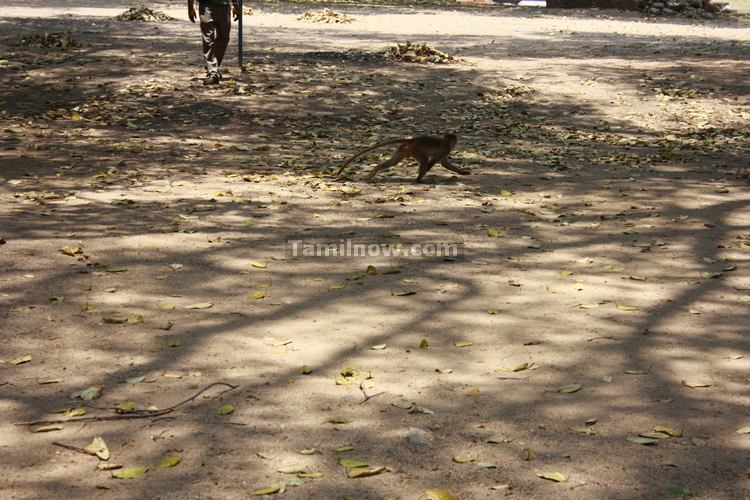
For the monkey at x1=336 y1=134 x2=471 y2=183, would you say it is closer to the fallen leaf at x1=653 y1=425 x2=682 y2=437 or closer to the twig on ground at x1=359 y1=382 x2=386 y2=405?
the twig on ground at x1=359 y1=382 x2=386 y2=405

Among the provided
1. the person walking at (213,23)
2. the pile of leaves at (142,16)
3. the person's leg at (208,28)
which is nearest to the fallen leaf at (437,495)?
the person walking at (213,23)

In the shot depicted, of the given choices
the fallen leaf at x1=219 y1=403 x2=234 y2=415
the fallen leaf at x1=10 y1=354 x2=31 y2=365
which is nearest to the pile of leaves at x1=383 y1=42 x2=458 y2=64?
the fallen leaf at x1=10 y1=354 x2=31 y2=365

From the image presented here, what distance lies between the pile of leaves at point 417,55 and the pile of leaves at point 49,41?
5.07 meters

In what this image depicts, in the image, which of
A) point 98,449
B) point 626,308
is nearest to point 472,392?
point 626,308

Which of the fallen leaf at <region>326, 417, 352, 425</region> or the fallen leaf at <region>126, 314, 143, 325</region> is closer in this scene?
the fallen leaf at <region>326, 417, 352, 425</region>

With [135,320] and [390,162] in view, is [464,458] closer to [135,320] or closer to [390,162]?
[135,320]

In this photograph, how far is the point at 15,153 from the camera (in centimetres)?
959

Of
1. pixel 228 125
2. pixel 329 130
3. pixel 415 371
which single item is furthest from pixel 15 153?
pixel 415 371

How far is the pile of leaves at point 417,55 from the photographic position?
14555mm

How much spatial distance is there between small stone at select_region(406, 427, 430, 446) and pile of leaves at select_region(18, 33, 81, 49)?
12.6 meters

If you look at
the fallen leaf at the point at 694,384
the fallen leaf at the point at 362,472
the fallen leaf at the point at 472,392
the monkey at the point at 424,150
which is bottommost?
the fallen leaf at the point at 362,472

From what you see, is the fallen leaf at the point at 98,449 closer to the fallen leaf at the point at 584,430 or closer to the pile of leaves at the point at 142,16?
the fallen leaf at the point at 584,430

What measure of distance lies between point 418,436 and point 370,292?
1.83 m

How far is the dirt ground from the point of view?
11.9ft
